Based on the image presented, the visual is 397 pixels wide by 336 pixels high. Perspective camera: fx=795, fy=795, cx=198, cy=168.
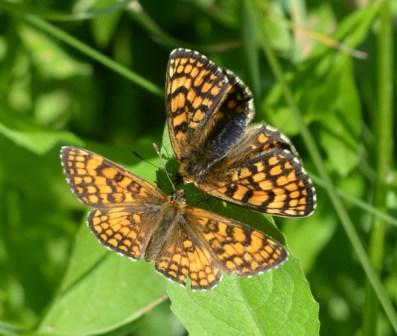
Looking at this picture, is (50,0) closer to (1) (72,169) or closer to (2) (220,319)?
(1) (72,169)

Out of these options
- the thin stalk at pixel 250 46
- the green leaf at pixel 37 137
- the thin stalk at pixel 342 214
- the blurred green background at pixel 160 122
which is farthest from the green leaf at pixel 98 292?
the thin stalk at pixel 250 46

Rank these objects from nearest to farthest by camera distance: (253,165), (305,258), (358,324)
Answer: (253,165), (305,258), (358,324)

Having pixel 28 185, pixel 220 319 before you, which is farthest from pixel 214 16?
pixel 220 319

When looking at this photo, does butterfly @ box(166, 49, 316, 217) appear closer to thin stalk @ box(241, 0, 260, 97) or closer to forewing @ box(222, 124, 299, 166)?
forewing @ box(222, 124, 299, 166)

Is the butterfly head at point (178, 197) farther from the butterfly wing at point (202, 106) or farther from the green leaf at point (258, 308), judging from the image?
the green leaf at point (258, 308)

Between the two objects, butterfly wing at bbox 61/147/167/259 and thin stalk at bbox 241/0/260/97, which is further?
thin stalk at bbox 241/0/260/97

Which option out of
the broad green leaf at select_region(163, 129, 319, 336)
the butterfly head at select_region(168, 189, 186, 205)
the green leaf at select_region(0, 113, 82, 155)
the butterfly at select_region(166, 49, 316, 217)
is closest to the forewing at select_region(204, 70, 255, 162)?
the butterfly at select_region(166, 49, 316, 217)
